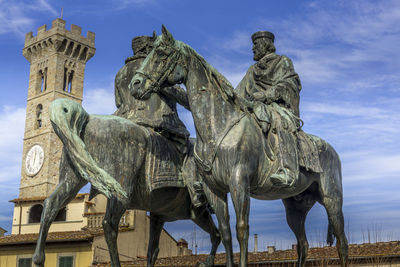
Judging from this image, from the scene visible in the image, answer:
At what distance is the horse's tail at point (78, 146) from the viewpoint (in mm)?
5869

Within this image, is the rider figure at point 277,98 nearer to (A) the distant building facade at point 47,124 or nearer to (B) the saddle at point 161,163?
(B) the saddle at point 161,163

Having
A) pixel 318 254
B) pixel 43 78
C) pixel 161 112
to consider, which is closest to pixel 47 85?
pixel 43 78

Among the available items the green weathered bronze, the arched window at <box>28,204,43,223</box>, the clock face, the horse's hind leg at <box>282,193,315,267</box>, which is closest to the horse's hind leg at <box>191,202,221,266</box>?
the green weathered bronze

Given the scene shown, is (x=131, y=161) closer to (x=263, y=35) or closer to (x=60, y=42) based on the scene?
(x=263, y=35)

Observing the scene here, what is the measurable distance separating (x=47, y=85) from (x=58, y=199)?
60349 millimetres

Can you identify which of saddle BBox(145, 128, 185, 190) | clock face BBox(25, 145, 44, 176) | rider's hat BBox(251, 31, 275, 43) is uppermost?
clock face BBox(25, 145, 44, 176)

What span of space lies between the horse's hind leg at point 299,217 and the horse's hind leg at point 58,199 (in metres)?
2.52

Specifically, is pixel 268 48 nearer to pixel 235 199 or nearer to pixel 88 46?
pixel 235 199

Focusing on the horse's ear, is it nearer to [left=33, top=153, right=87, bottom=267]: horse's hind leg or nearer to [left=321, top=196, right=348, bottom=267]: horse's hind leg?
[left=33, top=153, right=87, bottom=267]: horse's hind leg

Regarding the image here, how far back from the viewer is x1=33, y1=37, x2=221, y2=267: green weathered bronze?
613 cm

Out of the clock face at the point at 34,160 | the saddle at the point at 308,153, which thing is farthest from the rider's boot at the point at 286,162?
the clock face at the point at 34,160

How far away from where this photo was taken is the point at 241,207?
18.0ft

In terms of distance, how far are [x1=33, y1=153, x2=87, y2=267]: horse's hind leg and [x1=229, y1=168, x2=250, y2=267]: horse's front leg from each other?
187cm

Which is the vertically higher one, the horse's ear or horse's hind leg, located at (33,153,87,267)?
the horse's ear
